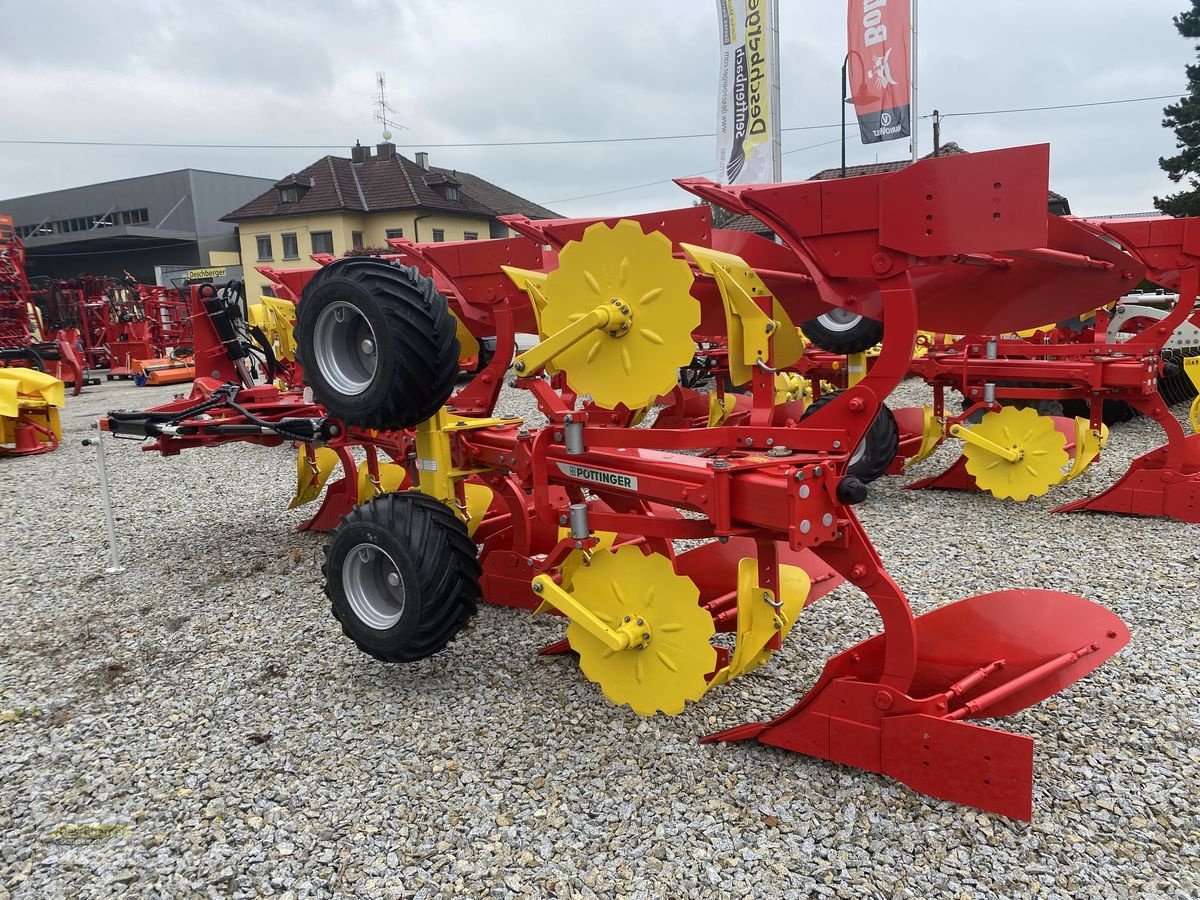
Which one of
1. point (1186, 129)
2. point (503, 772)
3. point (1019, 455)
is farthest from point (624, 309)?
point (1186, 129)

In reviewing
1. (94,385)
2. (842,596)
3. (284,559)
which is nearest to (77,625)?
(284,559)

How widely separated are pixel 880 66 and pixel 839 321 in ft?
22.0

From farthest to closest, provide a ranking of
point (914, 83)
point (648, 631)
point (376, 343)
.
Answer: point (914, 83), point (376, 343), point (648, 631)

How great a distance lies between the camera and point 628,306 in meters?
2.83

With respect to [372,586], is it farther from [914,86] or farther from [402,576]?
[914,86]

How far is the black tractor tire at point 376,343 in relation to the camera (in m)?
3.37

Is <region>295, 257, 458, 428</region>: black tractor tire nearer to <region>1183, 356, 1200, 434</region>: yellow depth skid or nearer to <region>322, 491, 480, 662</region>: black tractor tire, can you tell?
<region>322, 491, 480, 662</region>: black tractor tire

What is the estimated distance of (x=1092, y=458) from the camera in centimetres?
697

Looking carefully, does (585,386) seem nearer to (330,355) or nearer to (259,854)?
(330,355)

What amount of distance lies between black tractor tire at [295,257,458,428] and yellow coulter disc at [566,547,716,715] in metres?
1.09

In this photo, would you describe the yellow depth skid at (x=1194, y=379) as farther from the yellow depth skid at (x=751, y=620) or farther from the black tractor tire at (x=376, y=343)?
the black tractor tire at (x=376, y=343)

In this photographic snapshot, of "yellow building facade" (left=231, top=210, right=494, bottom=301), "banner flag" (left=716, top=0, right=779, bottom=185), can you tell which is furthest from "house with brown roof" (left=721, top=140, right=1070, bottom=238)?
"yellow building facade" (left=231, top=210, right=494, bottom=301)

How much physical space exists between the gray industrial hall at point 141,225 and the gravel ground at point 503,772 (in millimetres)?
40980

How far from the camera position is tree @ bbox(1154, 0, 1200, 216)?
927 inches
